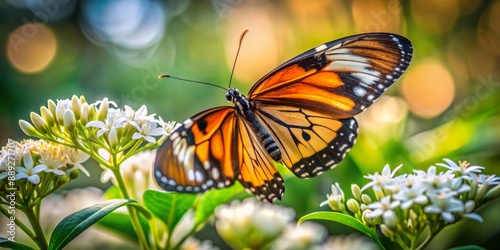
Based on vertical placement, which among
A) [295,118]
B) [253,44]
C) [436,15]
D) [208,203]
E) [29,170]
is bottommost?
[208,203]

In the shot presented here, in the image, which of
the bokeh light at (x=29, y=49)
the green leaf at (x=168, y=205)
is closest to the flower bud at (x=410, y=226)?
the green leaf at (x=168, y=205)

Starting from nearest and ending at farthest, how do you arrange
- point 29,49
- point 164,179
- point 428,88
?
point 164,179 < point 428,88 < point 29,49

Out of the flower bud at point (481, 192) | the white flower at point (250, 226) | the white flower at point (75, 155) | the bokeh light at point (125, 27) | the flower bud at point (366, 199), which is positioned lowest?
the flower bud at point (481, 192)

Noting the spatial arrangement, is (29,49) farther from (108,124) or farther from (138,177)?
(108,124)

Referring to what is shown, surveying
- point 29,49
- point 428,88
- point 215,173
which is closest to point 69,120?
point 215,173

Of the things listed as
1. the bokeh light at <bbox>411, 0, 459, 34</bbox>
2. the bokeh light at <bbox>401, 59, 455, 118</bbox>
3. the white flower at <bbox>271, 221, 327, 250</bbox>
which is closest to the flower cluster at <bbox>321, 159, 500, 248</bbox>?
the white flower at <bbox>271, 221, 327, 250</bbox>

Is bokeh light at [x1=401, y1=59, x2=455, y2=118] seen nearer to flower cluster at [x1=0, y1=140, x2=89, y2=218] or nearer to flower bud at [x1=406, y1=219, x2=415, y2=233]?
flower bud at [x1=406, y1=219, x2=415, y2=233]

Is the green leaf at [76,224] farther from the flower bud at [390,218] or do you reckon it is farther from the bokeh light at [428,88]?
the bokeh light at [428,88]
